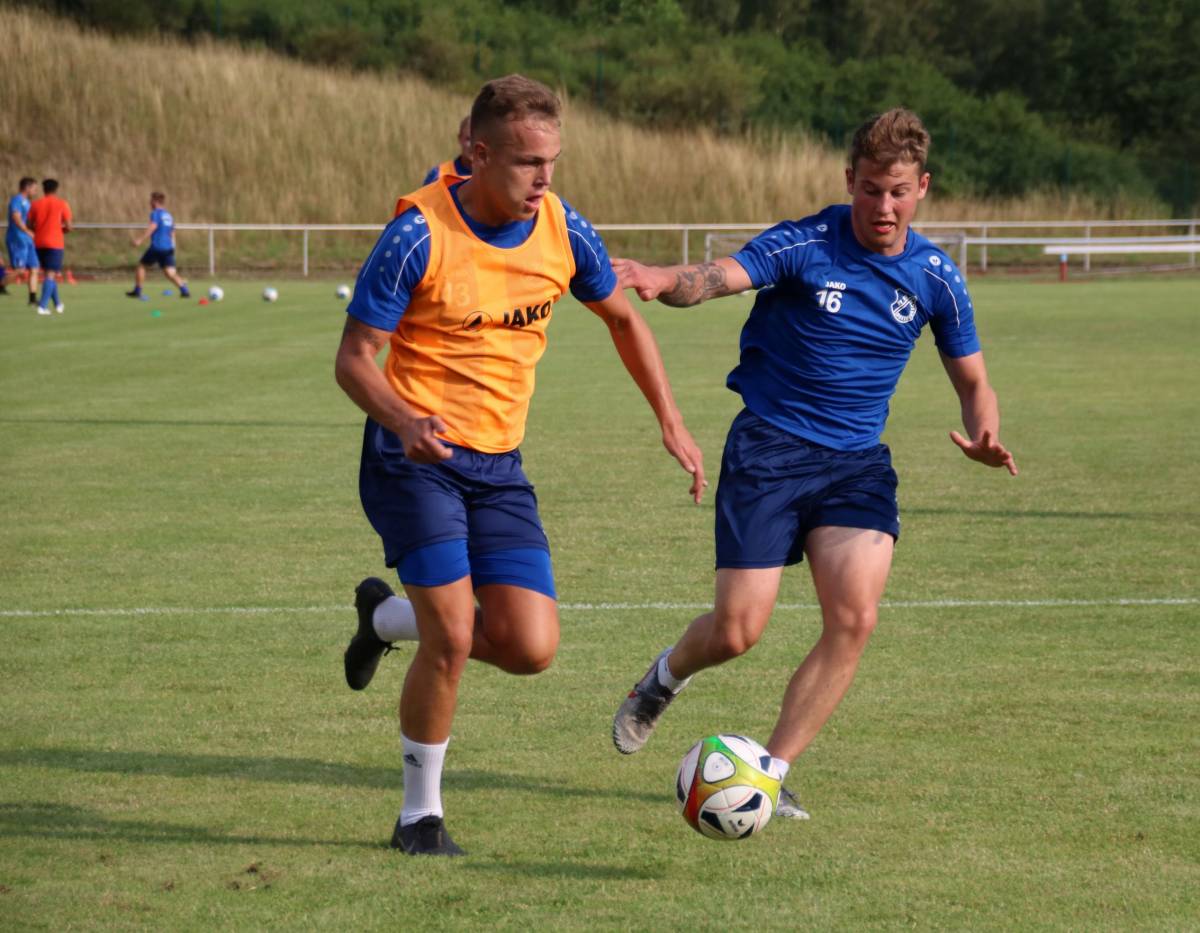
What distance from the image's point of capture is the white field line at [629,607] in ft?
25.1

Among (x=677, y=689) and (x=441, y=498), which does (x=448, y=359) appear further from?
(x=677, y=689)

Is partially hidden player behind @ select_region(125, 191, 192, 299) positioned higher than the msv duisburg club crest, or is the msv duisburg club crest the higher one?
the msv duisburg club crest

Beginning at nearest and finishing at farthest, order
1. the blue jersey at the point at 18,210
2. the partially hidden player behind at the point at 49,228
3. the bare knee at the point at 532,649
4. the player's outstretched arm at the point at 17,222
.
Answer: the bare knee at the point at 532,649 → the partially hidden player behind at the point at 49,228 → the player's outstretched arm at the point at 17,222 → the blue jersey at the point at 18,210

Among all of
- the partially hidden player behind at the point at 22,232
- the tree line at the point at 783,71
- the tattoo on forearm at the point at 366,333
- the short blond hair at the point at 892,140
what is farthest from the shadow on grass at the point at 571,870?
the tree line at the point at 783,71

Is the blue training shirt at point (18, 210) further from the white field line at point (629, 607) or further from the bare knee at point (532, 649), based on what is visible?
the bare knee at point (532, 649)

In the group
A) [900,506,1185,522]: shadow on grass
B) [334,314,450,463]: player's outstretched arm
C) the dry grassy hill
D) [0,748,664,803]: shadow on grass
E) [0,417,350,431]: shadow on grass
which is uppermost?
[334,314,450,463]: player's outstretched arm

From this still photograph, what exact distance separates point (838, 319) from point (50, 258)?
24.7 m

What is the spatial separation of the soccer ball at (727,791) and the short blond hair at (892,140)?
1.78m

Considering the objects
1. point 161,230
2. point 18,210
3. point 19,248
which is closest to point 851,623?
point 161,230

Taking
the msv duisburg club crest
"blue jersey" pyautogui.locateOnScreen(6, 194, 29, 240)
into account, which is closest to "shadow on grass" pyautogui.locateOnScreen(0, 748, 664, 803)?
the msv duisburg club crest

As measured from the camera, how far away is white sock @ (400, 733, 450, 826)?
15.7 ft

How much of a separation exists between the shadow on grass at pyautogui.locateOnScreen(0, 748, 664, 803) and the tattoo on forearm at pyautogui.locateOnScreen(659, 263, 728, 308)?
150 centimetres

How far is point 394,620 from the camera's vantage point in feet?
18.4

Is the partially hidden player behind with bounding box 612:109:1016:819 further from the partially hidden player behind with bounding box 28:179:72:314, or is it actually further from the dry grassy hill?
the dry grassy hill
